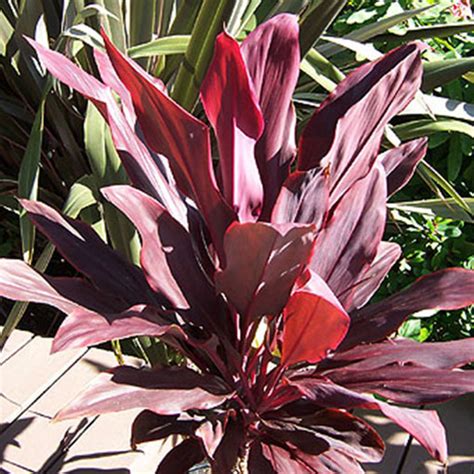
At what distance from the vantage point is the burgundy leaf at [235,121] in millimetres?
862

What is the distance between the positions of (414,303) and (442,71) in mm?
964

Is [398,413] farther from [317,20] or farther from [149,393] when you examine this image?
[317,20]

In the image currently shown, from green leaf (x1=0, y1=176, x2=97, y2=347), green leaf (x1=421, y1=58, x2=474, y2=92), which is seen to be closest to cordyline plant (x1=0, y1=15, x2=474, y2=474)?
green leaf (x1=0, y1=176, x2=97, y2=347)

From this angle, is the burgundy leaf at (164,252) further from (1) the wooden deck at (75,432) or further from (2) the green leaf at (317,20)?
(2) the green leaf at (317,20)

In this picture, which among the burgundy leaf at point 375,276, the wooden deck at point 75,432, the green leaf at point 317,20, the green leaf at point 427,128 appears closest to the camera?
the burgundy leaf at point 375,276

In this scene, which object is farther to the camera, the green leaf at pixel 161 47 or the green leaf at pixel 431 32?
the green leaf at pixel 431 32

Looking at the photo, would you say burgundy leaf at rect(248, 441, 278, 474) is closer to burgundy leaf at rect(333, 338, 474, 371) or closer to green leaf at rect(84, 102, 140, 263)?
→ burgundy leaf at rect(333, 338, 474, 371)

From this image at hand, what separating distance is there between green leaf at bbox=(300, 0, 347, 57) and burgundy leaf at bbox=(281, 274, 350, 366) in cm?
89

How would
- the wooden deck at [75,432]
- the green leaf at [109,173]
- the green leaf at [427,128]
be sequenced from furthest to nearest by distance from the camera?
the green leaf at [427,128] → the green leaf at [109,173] → the wooden deck at [75,432]

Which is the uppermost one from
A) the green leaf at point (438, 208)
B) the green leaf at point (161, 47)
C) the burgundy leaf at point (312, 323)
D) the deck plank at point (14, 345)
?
the green leaf at point (161, 47)

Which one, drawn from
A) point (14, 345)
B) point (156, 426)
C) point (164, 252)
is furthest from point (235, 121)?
point (14, 345)

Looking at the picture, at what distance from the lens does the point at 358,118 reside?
99cm

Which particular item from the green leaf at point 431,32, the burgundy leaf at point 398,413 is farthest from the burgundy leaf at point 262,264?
the green leaf at point 431,32

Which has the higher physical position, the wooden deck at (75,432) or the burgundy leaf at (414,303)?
the burgundy leaf at (414,303)
